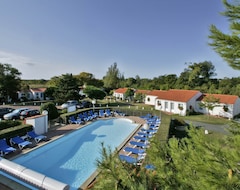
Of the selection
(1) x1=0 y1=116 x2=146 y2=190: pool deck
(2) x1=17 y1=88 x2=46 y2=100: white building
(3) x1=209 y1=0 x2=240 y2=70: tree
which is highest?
(3) x1=209 y1=0 x2=240 y2=70: tree

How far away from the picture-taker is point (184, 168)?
217 cm

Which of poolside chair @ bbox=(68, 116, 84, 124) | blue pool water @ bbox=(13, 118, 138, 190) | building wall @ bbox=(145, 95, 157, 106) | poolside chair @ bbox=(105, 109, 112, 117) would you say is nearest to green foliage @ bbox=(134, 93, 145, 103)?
building wall @ bbox=(145, 95, 157, 106)

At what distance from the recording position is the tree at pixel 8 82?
116 feet

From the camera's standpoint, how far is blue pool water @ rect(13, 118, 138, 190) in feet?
31.1

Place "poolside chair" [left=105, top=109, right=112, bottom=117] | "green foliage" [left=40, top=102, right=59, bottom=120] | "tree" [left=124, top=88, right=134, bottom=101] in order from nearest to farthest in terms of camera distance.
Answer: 1. "green foliage" [left=40, top=102, right=59, bottom=120]
2. "poolside chair" [left=105, top=109, right=112, bottom=117]
3. "tree" [left=124, top=88, right=134, bottom=101]

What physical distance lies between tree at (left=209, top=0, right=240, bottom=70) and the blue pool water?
5.69 metres

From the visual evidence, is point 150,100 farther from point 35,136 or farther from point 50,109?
point 35,136

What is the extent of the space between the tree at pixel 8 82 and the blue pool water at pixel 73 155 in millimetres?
27750

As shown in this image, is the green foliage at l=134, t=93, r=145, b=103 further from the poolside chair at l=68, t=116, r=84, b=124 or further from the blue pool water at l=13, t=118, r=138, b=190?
the poolside chair at l=68, t=116, r=84, b=124

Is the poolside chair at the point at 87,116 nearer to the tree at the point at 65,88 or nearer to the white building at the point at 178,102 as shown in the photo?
the tree at the point at 65,88

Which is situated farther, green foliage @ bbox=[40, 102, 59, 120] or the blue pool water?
green foliage @ bbox=[40, 102, 59, 120]

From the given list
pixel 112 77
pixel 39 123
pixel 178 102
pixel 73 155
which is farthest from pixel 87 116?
pixel 112 77

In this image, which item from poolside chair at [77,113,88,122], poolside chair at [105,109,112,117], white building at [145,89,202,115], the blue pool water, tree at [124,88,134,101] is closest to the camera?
the blue pool water

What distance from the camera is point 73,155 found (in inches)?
481
